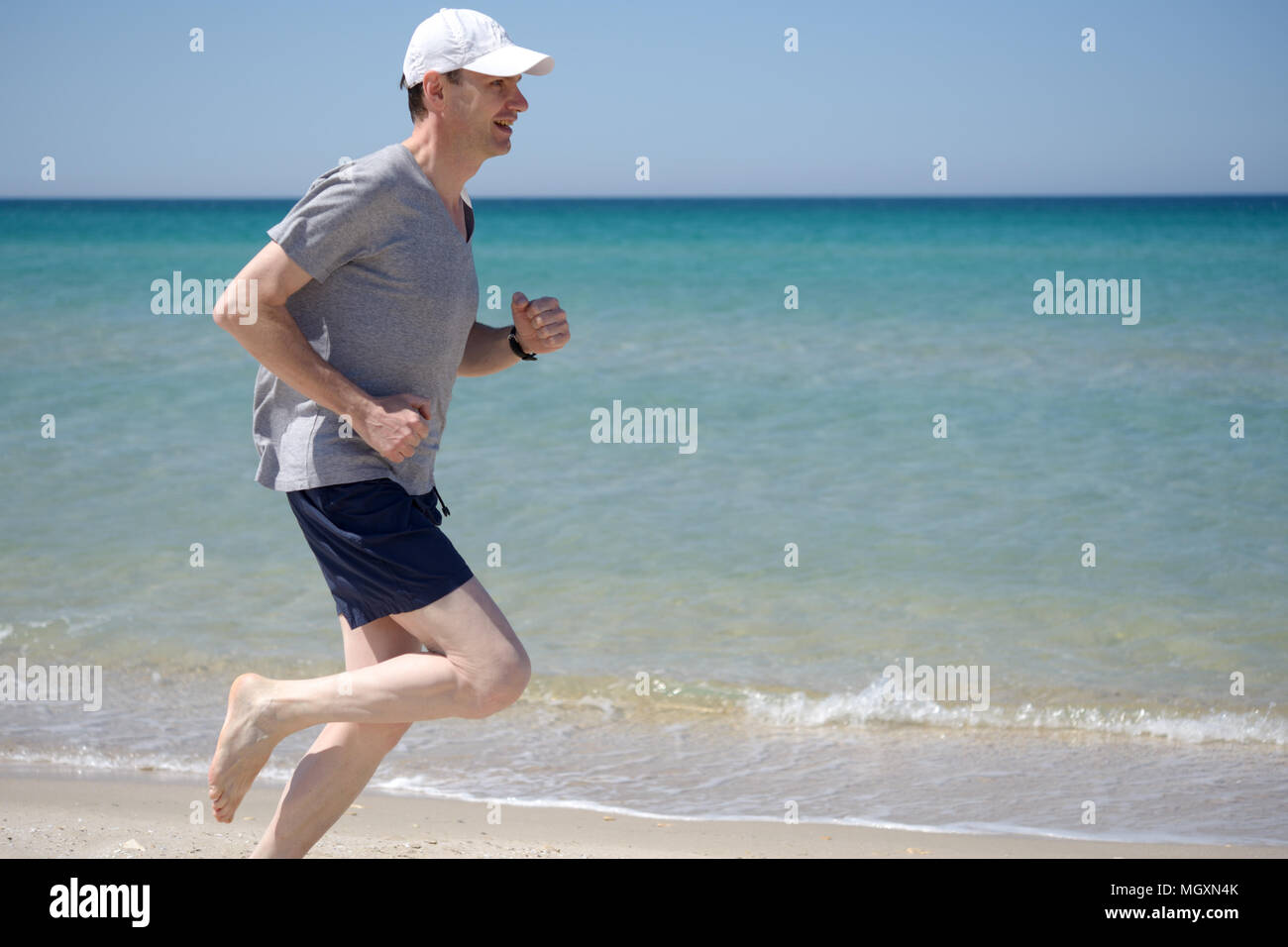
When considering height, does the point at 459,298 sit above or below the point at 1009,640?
above

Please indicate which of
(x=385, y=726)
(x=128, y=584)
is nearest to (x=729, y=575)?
(x=128, y=584)

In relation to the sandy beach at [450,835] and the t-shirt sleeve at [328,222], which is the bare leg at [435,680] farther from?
the sandy beach at [450,835]

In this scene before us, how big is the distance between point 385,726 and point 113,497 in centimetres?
561

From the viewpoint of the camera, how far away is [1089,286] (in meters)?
25.6

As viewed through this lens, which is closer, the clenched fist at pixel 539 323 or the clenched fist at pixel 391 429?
the clenched fist at pixel 391 429

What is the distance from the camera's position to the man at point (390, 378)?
2275 mm

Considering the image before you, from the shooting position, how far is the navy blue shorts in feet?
7.74

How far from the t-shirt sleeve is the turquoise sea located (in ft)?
7.07

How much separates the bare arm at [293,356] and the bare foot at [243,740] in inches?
24.7

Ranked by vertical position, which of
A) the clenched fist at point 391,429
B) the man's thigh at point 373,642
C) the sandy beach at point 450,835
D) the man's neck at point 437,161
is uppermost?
the man's neck at point 437,161

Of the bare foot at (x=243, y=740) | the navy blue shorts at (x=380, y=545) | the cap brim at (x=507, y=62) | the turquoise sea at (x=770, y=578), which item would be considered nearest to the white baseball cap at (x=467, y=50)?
the cap brim at (x=507, y=62)

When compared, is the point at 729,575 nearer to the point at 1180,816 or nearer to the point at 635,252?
the point at 1180,816

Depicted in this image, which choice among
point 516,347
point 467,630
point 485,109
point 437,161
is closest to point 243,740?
Answer: point 467,630

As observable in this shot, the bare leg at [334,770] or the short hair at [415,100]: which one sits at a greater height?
the short hair at [415,100]
